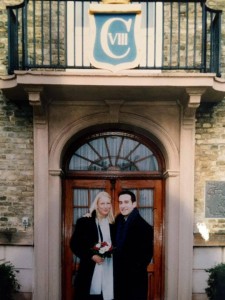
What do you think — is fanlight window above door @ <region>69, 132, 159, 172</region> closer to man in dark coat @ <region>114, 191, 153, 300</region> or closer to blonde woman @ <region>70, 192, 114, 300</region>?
blonde woman @ <region>70, 192, 114, 300</region>

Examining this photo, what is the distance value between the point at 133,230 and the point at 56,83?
100 inches

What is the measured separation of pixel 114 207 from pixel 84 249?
85cm

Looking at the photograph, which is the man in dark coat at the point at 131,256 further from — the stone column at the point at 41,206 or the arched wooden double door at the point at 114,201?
the stone column at the point at 41,206

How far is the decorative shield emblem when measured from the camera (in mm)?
6402

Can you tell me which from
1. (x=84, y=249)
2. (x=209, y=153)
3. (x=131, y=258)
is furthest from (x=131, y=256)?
(x=209, y=153)

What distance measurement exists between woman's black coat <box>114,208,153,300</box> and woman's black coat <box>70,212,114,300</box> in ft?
0.76

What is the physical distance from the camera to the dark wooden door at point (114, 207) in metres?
7.62

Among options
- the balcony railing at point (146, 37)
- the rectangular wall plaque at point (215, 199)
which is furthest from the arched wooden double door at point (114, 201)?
→ the balcony railing at point (146, 37)

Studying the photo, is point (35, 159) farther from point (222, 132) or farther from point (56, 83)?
point (222, 132)

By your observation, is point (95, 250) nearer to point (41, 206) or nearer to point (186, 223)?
point (41, 206)

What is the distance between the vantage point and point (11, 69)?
6.95 m

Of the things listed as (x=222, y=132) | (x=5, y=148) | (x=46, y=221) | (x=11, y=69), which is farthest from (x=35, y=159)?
(x=222, y=132)

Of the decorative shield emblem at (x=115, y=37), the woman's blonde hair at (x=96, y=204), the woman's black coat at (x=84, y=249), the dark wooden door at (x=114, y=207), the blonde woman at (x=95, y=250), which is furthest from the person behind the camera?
the dark wooden door at (x=114, y=207)

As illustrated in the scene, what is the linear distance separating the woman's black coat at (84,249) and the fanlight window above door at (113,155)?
85cm
